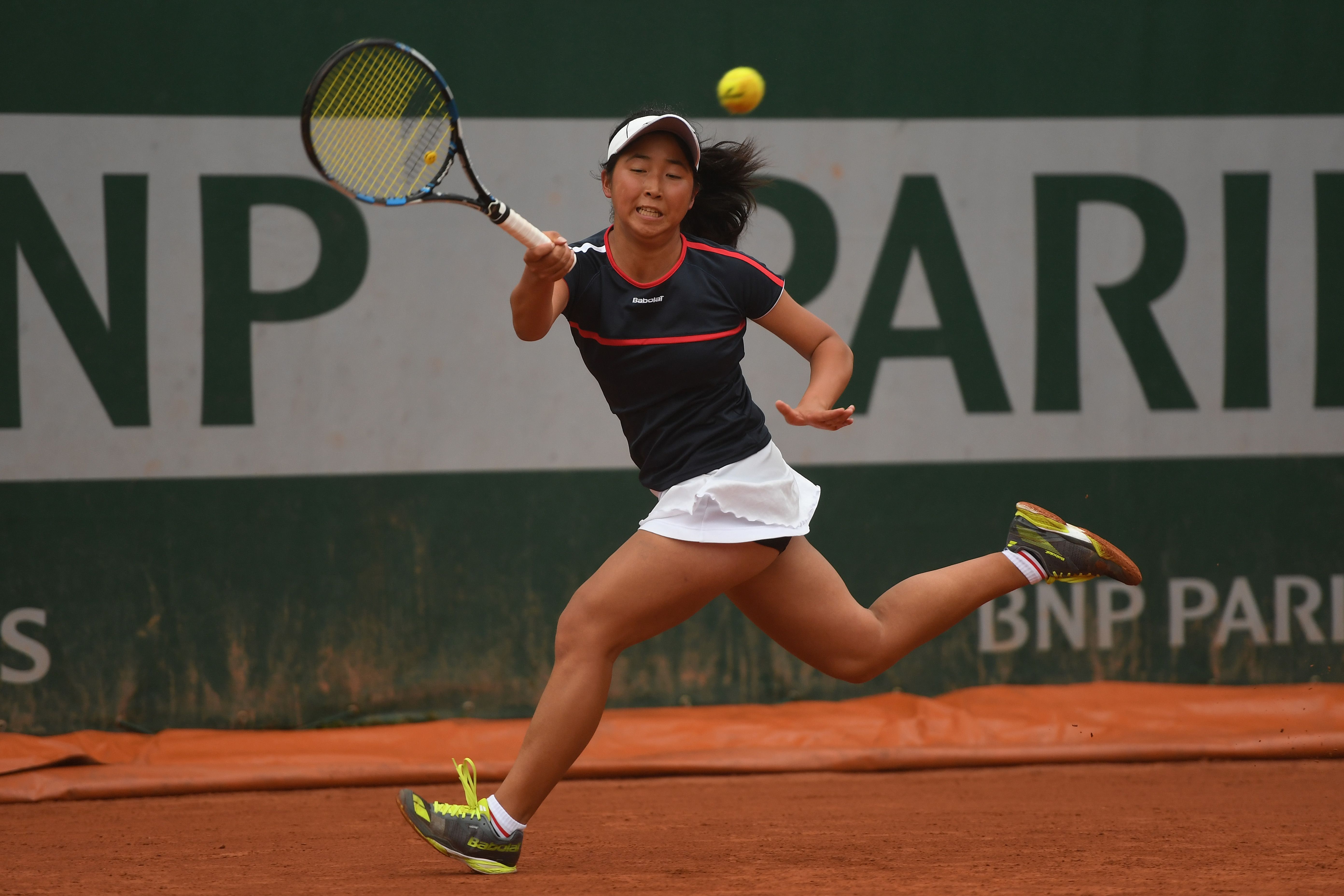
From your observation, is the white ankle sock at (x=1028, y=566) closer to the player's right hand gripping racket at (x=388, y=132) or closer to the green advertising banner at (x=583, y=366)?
the player's right hand gripping racket at (x=388, y=132)

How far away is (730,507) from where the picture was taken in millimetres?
2600

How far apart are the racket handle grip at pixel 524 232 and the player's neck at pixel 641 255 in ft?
0.89

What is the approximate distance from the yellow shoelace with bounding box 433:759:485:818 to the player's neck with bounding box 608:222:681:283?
1.03m

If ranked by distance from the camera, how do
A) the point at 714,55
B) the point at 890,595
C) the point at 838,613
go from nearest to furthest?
the point at 838,613, the point at 890,595, the point at 714,55

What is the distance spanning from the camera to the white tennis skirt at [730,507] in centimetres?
259

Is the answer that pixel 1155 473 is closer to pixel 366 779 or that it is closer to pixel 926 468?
pixel 926 468

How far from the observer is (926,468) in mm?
4562

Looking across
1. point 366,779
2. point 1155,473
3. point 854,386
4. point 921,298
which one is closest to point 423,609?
point 366,779

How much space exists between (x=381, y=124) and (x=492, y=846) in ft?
4.78

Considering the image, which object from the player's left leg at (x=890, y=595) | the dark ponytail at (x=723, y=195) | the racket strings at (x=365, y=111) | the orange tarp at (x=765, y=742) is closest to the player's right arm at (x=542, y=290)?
the racket strings at (x=365, y=111)

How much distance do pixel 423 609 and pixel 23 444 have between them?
1.40 m

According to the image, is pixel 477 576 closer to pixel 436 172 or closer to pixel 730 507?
pixel 730 507

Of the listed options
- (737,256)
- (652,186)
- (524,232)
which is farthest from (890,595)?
(524,232)

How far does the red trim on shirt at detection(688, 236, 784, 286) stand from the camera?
275 centimetres
